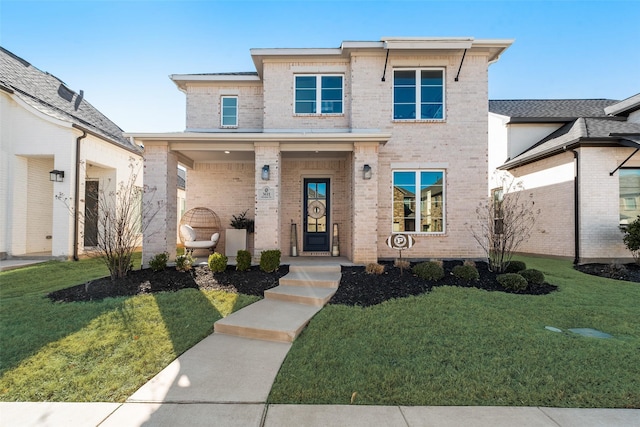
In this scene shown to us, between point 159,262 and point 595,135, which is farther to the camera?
point 595,135

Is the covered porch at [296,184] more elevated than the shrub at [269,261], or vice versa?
the covered porch at [296,184]

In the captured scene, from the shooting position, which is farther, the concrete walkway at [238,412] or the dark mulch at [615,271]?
the dark mulch at [615,271]

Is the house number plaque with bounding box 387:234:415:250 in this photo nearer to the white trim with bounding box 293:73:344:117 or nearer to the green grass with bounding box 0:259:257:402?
the green grass with bounding box 0:259:257:402

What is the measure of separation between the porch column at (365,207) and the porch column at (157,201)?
5167 mm

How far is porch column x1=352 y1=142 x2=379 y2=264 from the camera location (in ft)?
26.9

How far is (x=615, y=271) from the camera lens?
8.35 m

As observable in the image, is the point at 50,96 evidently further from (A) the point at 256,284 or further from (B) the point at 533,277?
(B) the point at 533,277

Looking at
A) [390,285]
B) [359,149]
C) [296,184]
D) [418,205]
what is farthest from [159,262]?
[418,205]

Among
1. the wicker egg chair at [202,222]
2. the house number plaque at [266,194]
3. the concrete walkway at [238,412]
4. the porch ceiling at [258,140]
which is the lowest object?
the concrete walkway at [238,412]

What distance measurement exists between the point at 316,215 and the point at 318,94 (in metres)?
4.04

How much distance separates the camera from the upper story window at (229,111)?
10945 mm

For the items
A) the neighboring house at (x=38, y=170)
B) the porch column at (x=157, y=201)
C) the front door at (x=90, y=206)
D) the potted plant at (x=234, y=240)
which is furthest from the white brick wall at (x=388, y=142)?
the front door at (x=90, y=206)

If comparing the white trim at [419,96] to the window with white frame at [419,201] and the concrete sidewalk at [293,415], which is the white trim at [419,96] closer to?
the window with white frame at [419,201]

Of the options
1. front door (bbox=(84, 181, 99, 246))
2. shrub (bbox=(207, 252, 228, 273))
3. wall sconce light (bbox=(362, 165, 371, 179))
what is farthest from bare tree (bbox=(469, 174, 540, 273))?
front door (bbox=(84, 181, 99, 246))
